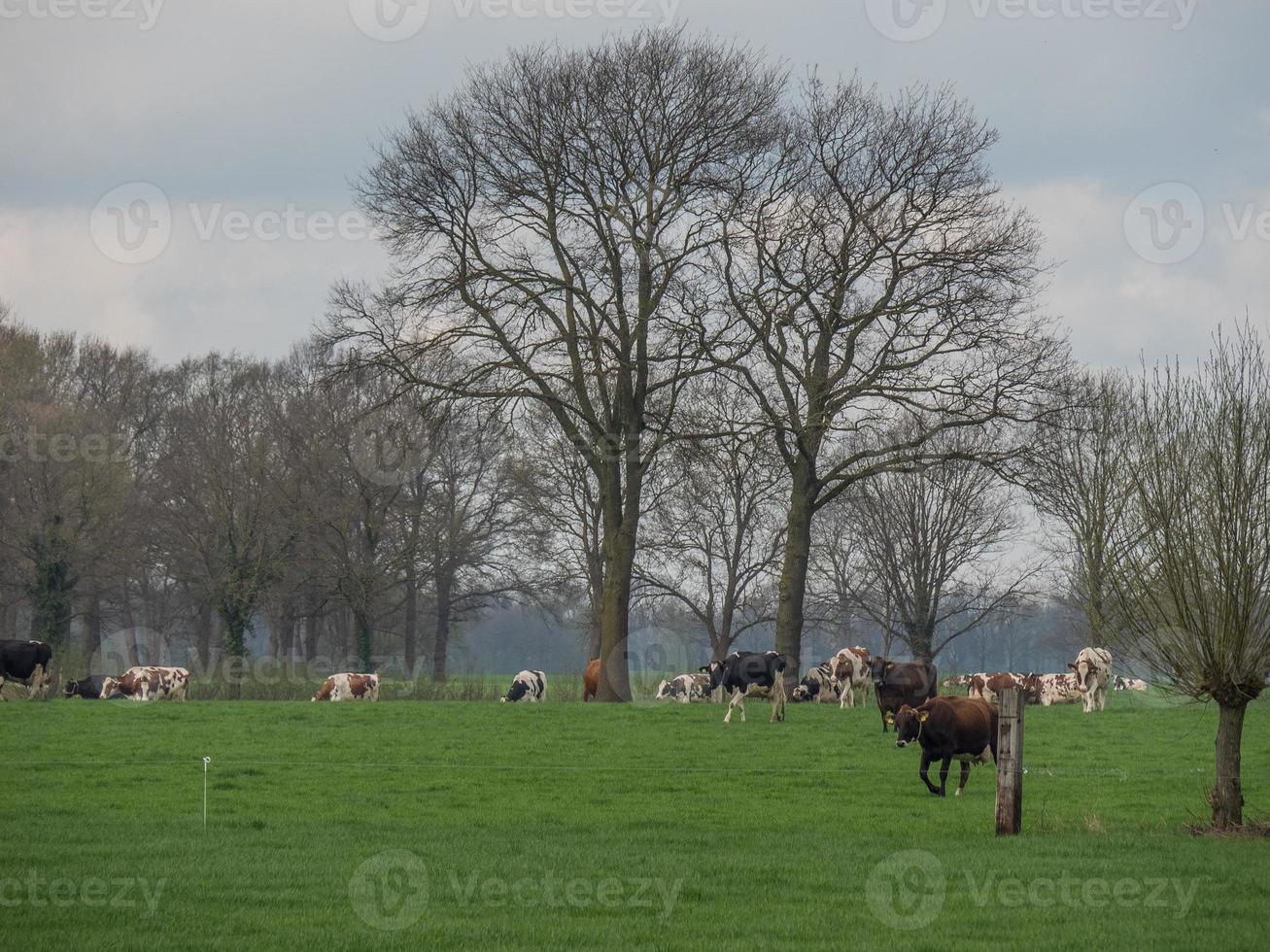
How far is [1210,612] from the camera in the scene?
1544 centimetres

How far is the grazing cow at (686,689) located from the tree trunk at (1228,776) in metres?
29.3

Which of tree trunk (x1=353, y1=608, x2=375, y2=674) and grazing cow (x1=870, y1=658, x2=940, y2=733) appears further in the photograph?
tree trunk (x1=353, y1=608, x2=375, y2=674)

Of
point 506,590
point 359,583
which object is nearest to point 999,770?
point 359,583

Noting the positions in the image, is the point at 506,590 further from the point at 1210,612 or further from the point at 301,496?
the point at 1210,612

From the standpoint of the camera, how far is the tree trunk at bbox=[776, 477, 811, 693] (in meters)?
37.0

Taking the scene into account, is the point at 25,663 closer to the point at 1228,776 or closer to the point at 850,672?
the point at 850,672

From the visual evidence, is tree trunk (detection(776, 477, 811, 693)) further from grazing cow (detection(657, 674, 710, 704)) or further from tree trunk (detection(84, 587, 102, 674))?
tree trunk (detection(84, 587, 102, 674))

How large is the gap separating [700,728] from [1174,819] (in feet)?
36.9

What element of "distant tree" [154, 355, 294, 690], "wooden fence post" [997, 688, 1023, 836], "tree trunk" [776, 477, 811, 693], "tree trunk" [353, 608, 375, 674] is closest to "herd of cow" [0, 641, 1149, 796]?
"wooden fence post" [997, 688, 1023, 836]

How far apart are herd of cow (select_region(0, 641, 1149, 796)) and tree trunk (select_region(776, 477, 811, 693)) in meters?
1.27

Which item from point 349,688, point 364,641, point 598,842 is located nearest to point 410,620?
point 364,641

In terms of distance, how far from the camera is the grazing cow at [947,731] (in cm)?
1911

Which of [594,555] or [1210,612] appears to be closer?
[1210,612]

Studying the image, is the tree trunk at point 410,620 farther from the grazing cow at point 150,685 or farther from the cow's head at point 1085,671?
the cow's head at point 1085,671
